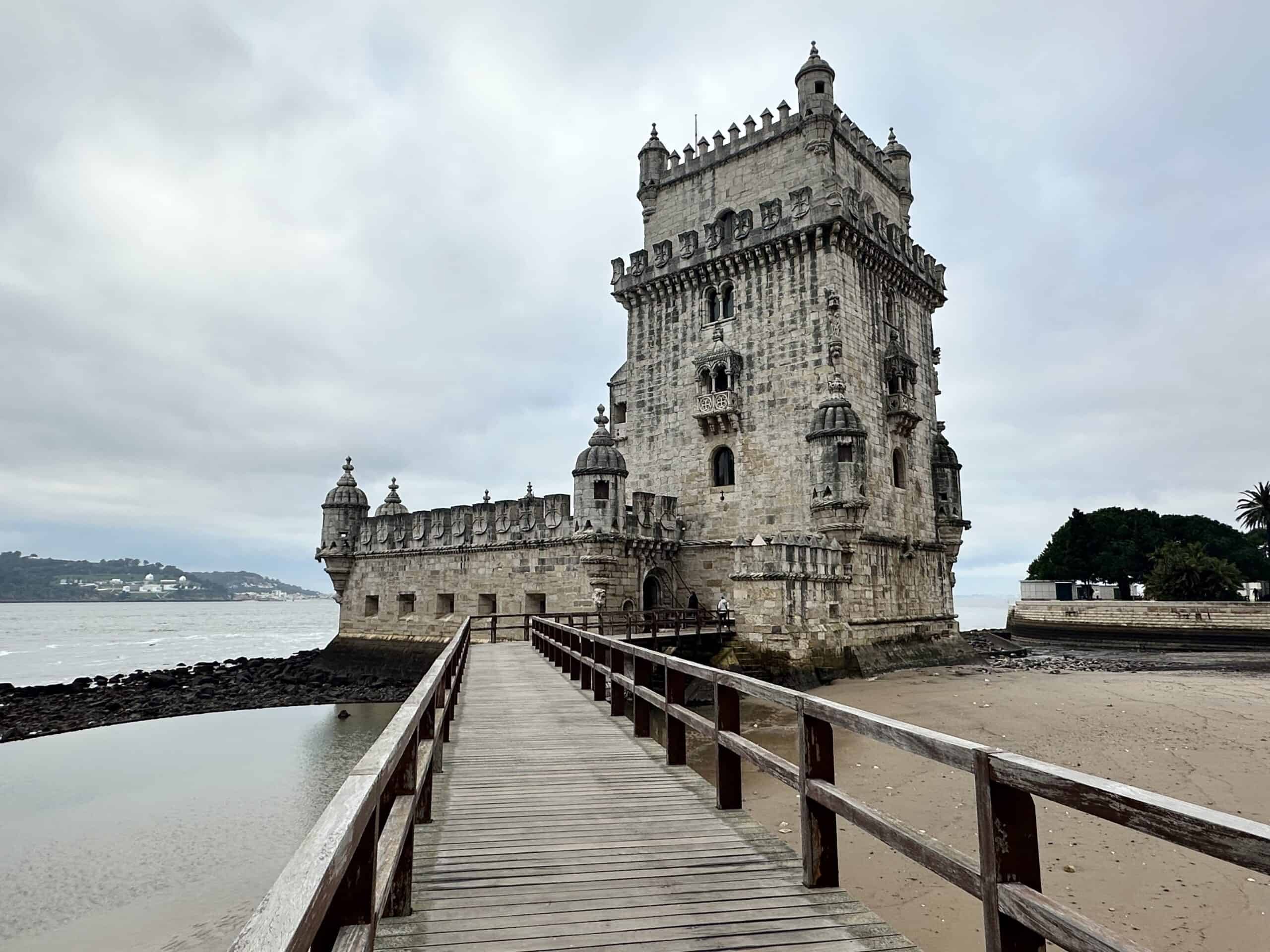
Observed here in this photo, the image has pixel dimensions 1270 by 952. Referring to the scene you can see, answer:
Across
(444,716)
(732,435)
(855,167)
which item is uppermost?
(855,167)

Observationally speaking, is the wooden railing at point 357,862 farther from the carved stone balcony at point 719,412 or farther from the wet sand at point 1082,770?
the carved stone balcony at point 719,412

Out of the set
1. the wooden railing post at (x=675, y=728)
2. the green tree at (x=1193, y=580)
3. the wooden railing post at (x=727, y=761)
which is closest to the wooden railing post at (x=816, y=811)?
the wooden railing post at (x=727, y=761)

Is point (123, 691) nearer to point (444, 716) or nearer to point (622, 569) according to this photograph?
point (622, 569)

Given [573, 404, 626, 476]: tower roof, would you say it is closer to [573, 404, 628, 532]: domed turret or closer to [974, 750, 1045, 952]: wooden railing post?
[573, 404, 628, 532]: domed turret

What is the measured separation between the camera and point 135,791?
545 inches

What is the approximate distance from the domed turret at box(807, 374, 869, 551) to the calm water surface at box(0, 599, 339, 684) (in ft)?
115

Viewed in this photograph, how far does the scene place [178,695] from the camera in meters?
25.4

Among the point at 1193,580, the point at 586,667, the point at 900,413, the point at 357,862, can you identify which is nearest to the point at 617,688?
the point at 586,667

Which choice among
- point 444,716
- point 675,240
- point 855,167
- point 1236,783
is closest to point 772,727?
point 1236,783

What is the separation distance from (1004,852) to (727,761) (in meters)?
2.94

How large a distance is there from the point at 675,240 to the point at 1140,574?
4761 centimetres

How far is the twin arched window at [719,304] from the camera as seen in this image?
80.7ft

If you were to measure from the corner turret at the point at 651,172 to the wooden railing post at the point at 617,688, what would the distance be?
21.5 m

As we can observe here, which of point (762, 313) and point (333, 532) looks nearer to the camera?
point (762, 313)
